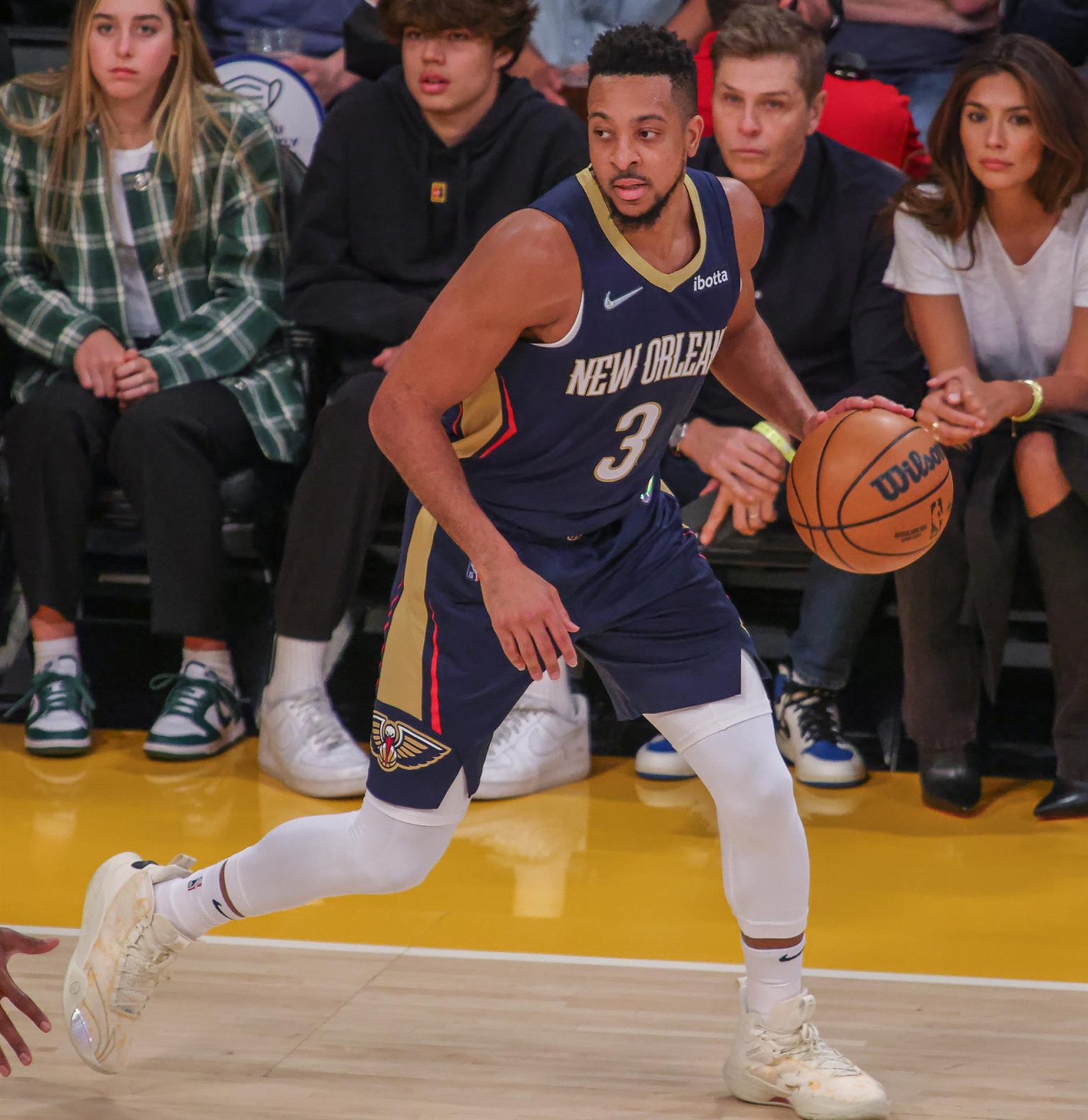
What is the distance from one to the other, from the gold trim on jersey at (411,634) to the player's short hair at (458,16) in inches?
86.8

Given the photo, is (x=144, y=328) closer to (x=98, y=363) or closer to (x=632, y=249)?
(x=98, y=363)

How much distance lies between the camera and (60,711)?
14.7 ft

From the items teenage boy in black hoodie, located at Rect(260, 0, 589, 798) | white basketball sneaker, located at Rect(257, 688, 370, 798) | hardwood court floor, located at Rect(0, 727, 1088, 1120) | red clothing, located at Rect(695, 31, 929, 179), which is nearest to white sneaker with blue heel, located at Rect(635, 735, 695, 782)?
hardwood court floor, located at Rect(0, 727, 1088, 1120)

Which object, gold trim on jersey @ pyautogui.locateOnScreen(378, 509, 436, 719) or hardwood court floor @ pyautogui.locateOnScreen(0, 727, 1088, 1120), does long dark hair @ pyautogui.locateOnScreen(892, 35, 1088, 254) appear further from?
gold trim on jersey @ pyautogui.locateOnScreen(378, 509, 436, 719)

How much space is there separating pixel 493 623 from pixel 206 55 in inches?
119

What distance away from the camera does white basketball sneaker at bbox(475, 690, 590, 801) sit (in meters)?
4.23

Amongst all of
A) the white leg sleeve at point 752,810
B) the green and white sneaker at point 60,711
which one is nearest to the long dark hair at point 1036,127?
the white leg sleeve at point 752,810

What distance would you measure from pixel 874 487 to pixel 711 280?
0.55 m

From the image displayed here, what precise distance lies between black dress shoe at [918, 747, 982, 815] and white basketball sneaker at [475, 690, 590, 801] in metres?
0.86

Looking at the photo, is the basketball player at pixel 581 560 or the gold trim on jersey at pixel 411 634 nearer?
the basketball player at pixel 581 560

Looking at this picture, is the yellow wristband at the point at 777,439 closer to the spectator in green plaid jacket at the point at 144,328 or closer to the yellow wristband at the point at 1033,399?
the yellow wristband at the point at 1033,399

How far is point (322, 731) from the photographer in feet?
14.0

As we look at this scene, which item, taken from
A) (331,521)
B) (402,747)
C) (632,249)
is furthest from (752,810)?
(331,521)

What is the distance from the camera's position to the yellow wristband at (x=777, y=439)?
430 cm
